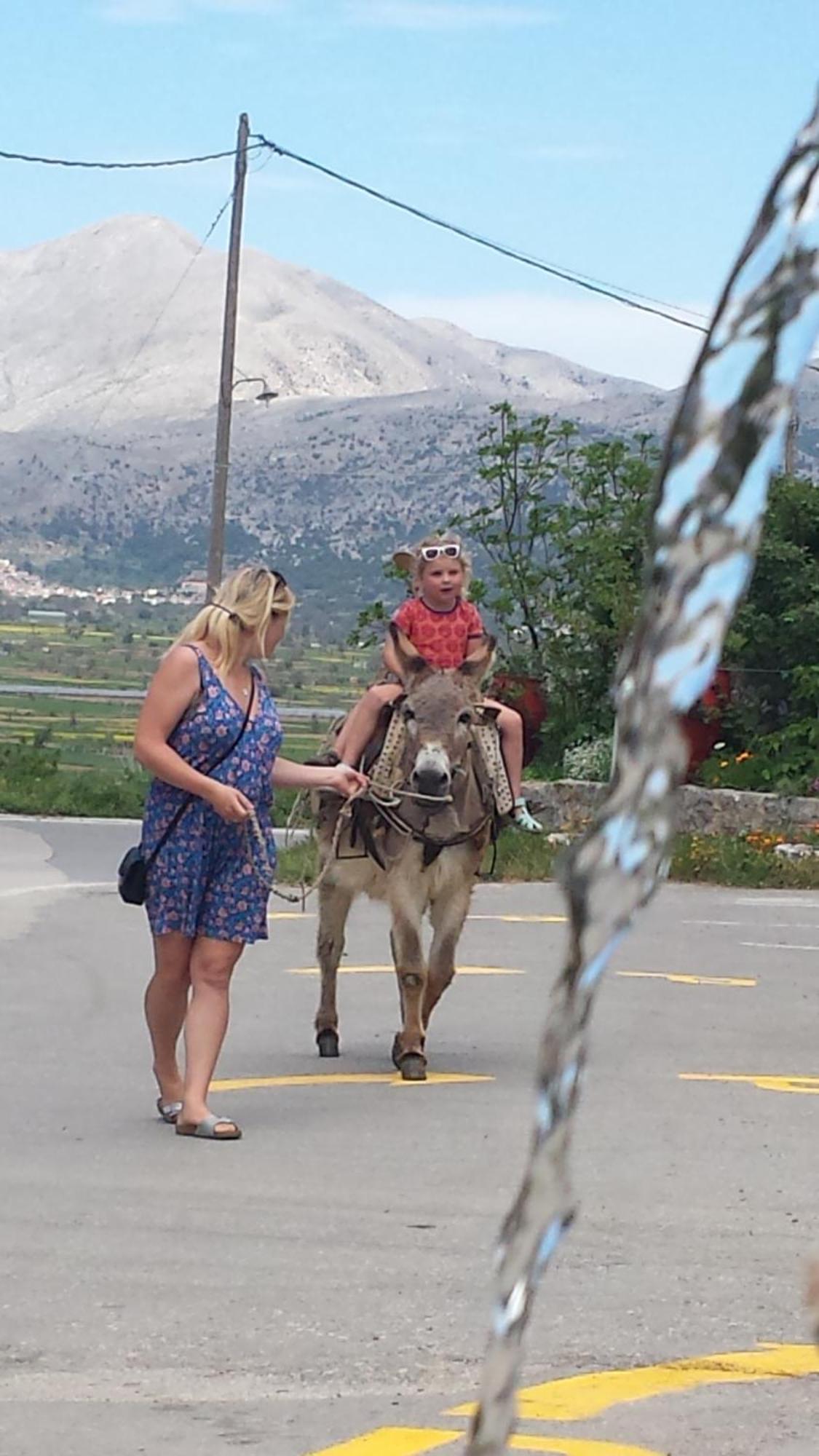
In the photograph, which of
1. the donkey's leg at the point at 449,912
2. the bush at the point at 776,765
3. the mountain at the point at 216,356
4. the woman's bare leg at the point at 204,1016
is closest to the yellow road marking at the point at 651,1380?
the woman's bare leg at the point at 204,1016

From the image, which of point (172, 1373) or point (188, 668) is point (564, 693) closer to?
point (188, 668)

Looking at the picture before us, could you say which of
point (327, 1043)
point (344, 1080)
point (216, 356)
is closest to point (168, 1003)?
point (344, 1080)

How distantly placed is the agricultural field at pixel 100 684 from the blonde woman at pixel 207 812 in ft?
39.9

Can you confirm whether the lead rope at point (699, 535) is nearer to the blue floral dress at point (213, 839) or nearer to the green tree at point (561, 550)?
the blue floral dress at point (213, 839)

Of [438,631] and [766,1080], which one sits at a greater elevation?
[438,631]

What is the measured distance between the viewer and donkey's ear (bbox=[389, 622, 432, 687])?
11.8m

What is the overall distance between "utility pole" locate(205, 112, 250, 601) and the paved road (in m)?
25.2

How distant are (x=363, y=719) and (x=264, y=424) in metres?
127

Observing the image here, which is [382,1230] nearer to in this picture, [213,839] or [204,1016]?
[204,1016]

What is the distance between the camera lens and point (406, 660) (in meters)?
11.9

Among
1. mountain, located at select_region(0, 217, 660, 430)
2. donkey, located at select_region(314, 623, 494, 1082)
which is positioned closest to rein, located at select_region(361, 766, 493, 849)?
donkey, located at select_region(314, 623, 494, 1082)

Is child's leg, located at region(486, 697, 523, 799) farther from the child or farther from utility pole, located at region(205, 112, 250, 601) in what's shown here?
utility pole, located at region(205, 112, 250, 601)

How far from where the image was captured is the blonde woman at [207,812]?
10234mm

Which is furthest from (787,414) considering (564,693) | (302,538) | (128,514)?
(128,514)
